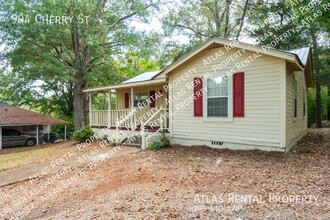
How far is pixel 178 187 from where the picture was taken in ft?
16.6

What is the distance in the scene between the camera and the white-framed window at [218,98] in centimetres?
830

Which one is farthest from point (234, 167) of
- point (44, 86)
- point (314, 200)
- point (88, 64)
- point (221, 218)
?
point (44, 86)

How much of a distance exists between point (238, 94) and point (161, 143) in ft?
12.0

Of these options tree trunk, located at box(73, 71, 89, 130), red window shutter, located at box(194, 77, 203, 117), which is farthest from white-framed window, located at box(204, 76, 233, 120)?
tree trunk, located at box(73, 71, 89, 130)

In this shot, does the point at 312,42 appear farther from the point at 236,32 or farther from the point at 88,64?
the point at 88,64

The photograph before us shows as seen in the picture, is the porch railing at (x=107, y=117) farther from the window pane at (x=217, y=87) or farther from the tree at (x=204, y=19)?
the tree at (x=204, y=19)

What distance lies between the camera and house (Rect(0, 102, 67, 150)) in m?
18.8

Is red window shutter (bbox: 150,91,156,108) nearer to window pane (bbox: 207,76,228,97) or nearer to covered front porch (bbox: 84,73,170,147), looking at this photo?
covered front porch (bbox: 84,73,170,147)

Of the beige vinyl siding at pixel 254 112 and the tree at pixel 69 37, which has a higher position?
the tree at pixel 69 37

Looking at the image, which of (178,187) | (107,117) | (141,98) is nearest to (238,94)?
(178,187)

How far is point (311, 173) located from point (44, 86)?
956 inches

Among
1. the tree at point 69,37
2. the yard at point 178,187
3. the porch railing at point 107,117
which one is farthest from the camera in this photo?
the tree at point 69,37

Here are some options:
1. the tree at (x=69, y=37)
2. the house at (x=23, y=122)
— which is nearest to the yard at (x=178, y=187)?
the tree at (x=69, y=37)

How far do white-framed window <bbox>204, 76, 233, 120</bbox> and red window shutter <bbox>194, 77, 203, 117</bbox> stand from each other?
178 millimetres
